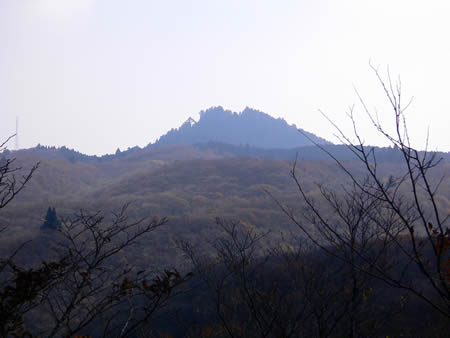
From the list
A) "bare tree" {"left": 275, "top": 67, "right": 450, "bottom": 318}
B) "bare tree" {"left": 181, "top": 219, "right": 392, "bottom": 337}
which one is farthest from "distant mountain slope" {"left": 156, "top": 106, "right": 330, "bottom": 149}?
"bare tree" {"left": 181, "top": 219, "right": 392, "bottom": 337}

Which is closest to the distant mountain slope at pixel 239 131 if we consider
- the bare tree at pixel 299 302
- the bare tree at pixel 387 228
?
the bare tree at pixel 387 228

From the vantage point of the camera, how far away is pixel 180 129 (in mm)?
171500

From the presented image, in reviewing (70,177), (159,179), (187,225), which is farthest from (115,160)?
(187,225)

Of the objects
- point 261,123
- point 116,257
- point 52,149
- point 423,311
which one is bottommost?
point 116,257

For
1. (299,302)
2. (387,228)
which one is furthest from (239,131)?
(387,228)

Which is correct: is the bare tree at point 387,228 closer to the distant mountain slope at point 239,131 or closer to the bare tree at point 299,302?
the bare tree at point 299,302

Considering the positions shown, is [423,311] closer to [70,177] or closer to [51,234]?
[51,234]

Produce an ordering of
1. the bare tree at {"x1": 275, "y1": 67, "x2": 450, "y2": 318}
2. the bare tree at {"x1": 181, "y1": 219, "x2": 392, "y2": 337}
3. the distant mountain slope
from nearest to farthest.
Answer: the bare tree at {"x1": 275, "y1": 67, "x2": 450, "y2": 318}
the bare tree at {"x1": 181, "y1": 219, "x2": 392, "y2": 337}
the distant mountain slope

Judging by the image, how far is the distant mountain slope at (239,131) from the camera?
157 m

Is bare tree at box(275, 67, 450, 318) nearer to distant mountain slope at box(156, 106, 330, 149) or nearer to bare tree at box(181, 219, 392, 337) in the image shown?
bare tree at box(181, 219, 392, 337)

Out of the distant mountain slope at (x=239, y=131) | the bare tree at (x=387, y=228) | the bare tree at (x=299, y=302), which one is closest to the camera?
the bare tree at (x=387, y=228)

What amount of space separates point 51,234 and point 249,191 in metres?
34.8

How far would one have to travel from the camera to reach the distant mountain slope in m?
157

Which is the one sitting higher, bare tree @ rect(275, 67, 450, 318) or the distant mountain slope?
the distant mountain slope
